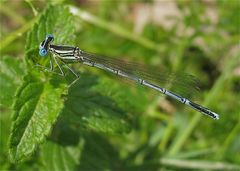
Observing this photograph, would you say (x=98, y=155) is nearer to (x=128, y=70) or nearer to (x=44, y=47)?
(x=128, y=70)

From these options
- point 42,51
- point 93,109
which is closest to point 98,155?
point 93,109

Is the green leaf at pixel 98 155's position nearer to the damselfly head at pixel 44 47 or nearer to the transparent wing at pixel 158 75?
the transparent wing at pixel 158 75

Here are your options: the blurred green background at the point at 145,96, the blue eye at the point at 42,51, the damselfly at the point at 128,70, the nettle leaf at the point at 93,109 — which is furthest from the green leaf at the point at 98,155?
the blue eye at the point at 42,51

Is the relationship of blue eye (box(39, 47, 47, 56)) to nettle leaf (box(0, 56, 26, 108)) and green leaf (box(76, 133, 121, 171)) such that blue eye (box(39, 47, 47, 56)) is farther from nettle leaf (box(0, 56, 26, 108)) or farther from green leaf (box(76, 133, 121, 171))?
green leaf (box(76, 133, 121, 171))

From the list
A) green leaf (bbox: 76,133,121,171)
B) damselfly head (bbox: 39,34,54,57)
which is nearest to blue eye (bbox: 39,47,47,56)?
damselfly head (bbox: 39,34,54,57)

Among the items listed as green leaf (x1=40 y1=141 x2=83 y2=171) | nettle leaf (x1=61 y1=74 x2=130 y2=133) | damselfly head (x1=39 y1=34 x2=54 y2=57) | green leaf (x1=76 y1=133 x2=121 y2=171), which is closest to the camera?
damselfly head (x1=39 y1=34 x2=54 y2=57)
